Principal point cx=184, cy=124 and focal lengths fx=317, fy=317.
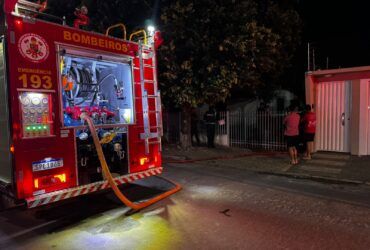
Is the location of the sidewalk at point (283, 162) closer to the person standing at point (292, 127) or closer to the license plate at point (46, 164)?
the person standing at point (292, 127)

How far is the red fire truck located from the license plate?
1 cm

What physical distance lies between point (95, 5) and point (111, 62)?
779cm

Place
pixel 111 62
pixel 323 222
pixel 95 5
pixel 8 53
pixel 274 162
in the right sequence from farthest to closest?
pixel 95 5 < pixel 274 162 < pixel 111 62 < pixel 323 222 < pixel 8 53

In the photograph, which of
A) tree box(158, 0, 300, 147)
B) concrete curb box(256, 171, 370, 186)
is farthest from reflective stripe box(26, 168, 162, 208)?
tree box(158, 0, 300, 147)

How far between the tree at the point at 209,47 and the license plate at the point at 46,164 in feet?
21.1

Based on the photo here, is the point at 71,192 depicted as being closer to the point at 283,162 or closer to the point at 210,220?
the point at 210,220

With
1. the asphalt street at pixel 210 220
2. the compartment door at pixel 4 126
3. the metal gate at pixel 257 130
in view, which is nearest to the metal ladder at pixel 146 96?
the asphalt street at pixel 210 220

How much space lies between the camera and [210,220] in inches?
198

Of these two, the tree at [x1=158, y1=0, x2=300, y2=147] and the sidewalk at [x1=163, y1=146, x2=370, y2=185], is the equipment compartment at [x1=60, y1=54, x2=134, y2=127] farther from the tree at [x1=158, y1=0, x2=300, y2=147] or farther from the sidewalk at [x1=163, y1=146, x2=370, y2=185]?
the tree at [x1=158, y1=0, x2=300, y2=147]

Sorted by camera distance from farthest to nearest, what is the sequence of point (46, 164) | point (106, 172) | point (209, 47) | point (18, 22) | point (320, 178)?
point (209, 47), point (320, 178), point (106, 172), point (46, 164), point (18, 22)

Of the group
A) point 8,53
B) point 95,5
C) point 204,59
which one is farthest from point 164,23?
point 8,53

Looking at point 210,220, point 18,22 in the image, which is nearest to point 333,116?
point 210,220

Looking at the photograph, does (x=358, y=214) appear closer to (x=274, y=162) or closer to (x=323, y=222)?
(x=323, y=222)

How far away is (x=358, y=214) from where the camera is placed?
5160 millimetres
